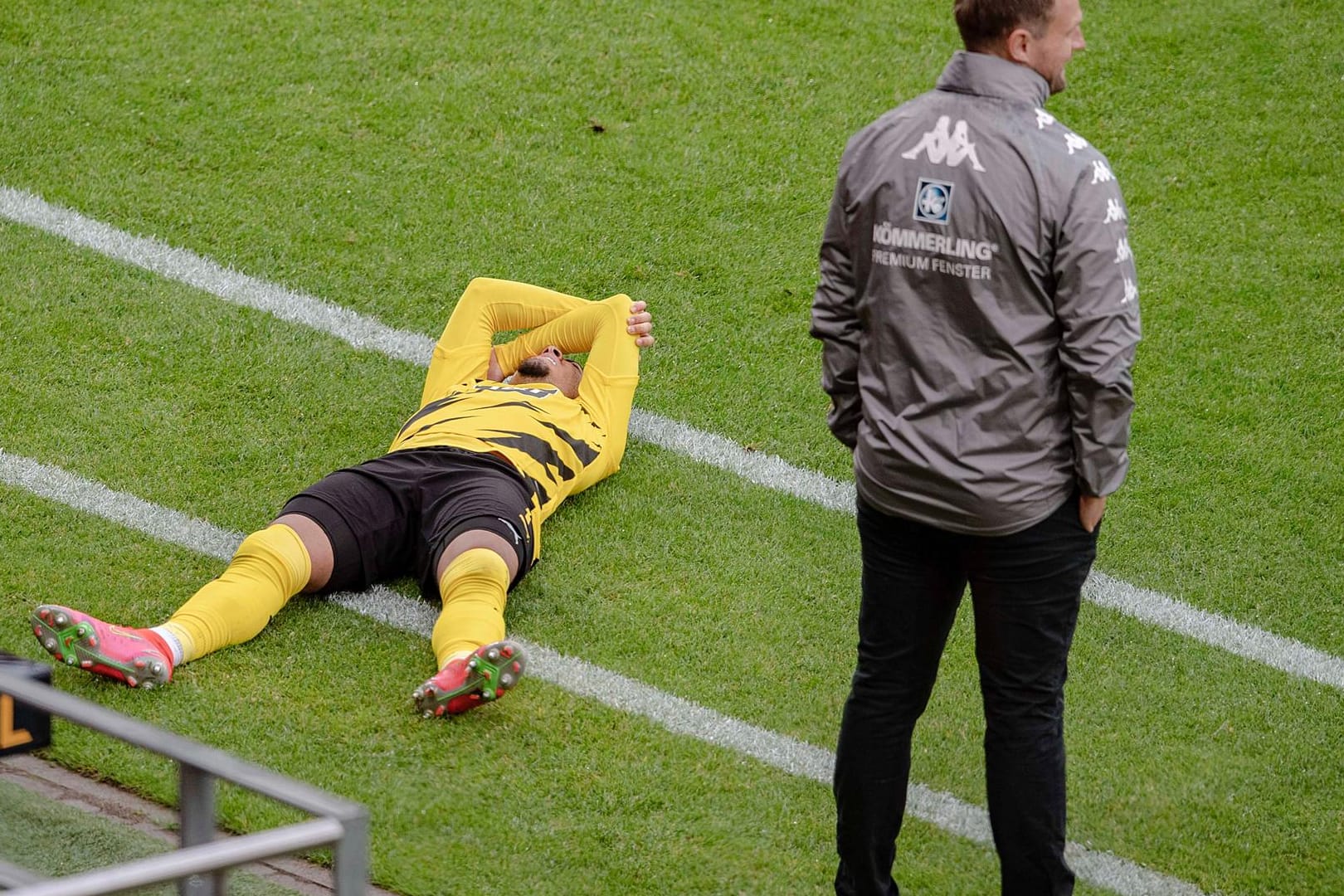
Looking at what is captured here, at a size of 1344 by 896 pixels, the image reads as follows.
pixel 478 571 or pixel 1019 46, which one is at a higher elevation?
pixel 1019 46

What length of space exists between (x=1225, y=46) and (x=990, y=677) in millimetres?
5739

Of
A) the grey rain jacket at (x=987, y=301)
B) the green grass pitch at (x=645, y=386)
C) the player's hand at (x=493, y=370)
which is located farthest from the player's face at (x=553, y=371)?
the grey rain jacket at (x=987, y=301)

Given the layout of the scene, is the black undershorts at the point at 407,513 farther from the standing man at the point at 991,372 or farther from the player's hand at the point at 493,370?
the standing man at the point at 991,372

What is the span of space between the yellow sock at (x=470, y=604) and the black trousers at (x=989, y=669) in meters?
1.28

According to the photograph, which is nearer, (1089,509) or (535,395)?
(1089,509)

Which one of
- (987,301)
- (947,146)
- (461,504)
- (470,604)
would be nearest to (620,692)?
(470,604)

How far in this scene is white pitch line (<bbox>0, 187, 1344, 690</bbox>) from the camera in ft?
15.9

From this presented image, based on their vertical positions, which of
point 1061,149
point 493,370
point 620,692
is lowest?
point 620,692

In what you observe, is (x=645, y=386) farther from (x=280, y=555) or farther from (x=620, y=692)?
(x=280, y=555)

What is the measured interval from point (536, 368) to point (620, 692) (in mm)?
1505

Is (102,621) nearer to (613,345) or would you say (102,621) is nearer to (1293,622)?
(613,345)

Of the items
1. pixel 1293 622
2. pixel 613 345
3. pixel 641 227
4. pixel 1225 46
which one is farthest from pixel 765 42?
pixel 1293 622

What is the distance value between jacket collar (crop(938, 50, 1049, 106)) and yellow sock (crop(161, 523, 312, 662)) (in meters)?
2.44

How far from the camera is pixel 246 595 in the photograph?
Result: 438cm
